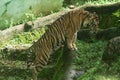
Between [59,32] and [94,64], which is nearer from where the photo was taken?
[94,64]

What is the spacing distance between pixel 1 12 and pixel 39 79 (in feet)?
14.2

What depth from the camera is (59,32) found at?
8.34m

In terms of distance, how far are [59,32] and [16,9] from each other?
174 inches

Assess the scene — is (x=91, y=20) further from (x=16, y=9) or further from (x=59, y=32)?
(x=16, y=9)

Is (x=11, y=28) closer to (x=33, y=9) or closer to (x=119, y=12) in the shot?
(x=33, y=9)

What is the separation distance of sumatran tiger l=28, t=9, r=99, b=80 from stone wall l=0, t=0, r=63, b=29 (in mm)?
3786

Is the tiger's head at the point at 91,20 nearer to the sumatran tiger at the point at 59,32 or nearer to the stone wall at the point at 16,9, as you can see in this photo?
the sumatran tiger at the point at 59,32

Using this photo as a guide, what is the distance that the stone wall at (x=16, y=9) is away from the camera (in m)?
12.2

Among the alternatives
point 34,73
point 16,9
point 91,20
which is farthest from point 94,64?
point 16,9

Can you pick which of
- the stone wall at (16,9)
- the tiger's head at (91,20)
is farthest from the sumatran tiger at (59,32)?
the stone wall at (16,9)

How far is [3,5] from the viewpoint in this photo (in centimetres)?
1217

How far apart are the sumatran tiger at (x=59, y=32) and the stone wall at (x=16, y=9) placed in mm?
3786

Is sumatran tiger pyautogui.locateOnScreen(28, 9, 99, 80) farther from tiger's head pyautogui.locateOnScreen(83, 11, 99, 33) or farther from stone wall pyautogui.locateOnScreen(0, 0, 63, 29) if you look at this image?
stone wall pyautogui.locateOnScreen(0, 0, 63, 29)

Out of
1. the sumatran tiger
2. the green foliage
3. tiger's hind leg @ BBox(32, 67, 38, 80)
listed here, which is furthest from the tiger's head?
tiger's hind leg @ BBox(32, 67, 38, 80)
